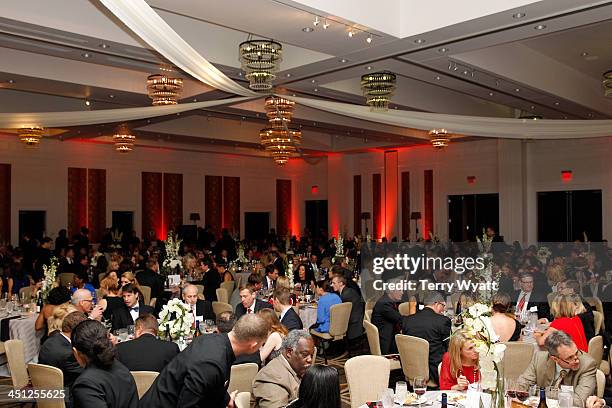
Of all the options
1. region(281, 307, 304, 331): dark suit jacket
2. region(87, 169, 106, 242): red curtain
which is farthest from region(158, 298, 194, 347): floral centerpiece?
region(87, 169, 106, 242): red curtain

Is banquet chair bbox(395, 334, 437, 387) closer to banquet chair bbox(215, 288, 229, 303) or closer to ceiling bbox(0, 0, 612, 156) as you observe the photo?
ceiling bbox(0, 0, 612, 156)

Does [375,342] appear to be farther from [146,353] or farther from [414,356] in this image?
[146,353]

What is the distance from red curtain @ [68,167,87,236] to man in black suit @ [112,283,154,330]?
12.0m

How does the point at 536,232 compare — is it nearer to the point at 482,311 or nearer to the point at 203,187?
the point at 203,187

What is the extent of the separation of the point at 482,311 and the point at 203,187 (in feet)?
60.7

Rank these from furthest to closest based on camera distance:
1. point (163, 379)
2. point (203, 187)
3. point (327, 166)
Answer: point (327, 166) < point (203, 187) < point (163, 379)

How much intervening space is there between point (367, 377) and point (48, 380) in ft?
7.83

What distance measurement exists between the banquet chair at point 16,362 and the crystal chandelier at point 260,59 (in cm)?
350

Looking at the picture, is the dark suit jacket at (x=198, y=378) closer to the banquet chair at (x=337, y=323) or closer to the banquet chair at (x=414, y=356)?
the banquet chair at (x=414, y=356)

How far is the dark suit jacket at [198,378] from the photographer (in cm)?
304

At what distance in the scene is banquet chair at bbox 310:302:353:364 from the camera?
310 inches

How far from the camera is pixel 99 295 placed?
820 cm

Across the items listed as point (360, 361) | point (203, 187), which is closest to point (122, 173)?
point (203, 187)

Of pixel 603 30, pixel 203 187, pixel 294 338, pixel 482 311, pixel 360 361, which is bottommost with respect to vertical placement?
pixel 360 361
